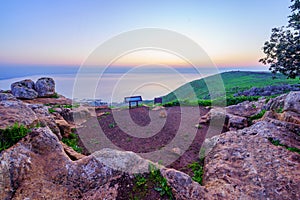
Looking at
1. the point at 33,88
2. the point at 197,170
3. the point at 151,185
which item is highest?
the point at 33,88

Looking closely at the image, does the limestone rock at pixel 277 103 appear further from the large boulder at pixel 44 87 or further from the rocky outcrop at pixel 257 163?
the large boulder at pixel 44 87

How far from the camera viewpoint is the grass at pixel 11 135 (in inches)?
186

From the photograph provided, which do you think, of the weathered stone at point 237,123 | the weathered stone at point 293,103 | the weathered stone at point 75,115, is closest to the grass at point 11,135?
the weathered stone at point 75,115

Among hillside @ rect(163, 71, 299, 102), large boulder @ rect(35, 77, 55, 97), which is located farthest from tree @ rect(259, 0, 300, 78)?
hillside @ rect(163, 71, 299, 102)

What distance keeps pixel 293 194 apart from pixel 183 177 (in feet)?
8.71

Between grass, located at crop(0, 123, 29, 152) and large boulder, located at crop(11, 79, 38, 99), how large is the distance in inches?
529

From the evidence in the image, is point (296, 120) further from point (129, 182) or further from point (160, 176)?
point (129, 182)

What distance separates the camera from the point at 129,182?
459 centimetres

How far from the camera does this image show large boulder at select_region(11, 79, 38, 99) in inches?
636

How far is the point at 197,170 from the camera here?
6.23 meters

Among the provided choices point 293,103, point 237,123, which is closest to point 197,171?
point 237,123

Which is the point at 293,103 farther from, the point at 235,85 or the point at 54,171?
the point at 235,85

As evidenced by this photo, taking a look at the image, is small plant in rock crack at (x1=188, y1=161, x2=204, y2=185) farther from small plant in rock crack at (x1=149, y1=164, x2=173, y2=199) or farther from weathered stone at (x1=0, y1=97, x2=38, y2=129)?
weathered stone at (x1=0, y1=97, x2=38, y2=129)

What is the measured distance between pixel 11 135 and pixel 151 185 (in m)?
4.03
